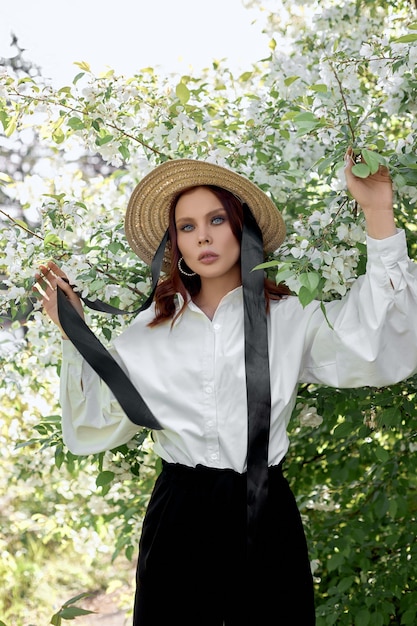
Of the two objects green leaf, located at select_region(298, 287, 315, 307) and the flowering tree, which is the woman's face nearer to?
the flowering tree

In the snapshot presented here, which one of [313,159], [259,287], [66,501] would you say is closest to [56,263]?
[259,287]

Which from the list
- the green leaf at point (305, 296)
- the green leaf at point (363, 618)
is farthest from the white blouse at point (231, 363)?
the green leaf at point (363, 618)

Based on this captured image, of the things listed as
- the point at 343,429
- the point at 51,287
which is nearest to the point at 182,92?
the point at 51,287

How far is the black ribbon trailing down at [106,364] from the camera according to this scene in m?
1.88

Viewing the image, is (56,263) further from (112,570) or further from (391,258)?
(112,570)

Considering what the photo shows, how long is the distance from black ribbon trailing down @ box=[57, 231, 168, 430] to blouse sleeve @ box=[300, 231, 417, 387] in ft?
1.28

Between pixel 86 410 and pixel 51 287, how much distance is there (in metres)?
0.31

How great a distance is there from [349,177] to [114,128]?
0.84 m

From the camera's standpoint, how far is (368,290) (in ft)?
5.55

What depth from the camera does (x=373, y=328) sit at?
1675 mm

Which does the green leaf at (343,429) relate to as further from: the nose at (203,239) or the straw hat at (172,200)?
the nose at (203,239)

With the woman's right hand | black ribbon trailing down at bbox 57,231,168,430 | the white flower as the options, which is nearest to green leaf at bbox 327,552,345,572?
the white flower

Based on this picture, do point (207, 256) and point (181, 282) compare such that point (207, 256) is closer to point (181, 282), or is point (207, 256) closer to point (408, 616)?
point (181, 282)

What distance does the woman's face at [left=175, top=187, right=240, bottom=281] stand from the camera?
1923 millimetres
